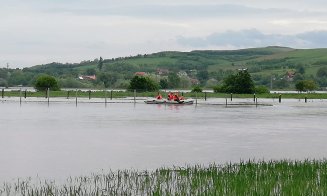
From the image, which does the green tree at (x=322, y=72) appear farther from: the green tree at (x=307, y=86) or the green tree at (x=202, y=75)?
the green tree at (x=307, y=86)

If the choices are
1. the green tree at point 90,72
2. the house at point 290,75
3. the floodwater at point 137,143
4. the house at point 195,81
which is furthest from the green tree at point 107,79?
the floodwater at point 137,143

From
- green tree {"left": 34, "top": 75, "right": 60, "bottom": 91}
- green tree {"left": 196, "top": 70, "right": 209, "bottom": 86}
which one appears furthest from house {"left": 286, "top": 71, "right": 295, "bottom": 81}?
green tree {"left": 34, "top": 75, "right": 60, "bottom": 91}

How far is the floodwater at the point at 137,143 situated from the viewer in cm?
1652

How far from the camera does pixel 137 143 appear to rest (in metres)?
21.6

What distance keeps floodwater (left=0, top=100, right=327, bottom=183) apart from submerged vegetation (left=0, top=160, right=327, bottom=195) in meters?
1.13

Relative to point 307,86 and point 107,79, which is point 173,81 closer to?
point 107,79

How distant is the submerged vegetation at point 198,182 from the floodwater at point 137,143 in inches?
44.6

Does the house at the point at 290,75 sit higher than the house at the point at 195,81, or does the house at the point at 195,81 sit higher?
the house at the point at 290,75

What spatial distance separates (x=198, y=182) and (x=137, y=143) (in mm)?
8491

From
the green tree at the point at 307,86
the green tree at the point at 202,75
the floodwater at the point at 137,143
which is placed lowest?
the floodwater at the point at 137,143

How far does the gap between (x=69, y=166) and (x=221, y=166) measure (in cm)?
390

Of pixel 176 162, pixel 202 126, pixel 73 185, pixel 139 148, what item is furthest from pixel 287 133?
pixel 73 185

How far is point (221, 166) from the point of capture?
52.9 ft

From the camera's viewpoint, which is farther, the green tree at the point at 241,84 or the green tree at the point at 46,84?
the green tree at the point at 241,84
